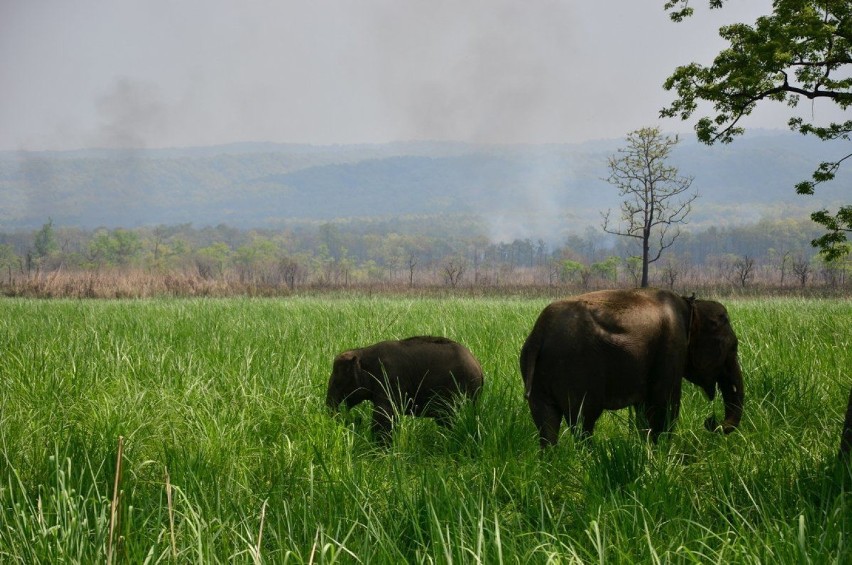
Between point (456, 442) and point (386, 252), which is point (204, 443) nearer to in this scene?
point (456, 442)

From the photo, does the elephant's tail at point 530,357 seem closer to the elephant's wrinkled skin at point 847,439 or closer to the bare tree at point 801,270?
the elephant's wrinkled skin at point 847,439

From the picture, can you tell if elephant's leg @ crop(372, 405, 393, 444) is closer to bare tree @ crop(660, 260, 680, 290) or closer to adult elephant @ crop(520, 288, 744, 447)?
adult elephant @ crop(520, 288, 744, 447)

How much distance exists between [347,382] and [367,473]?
151 cm

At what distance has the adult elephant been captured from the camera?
13.4 ft

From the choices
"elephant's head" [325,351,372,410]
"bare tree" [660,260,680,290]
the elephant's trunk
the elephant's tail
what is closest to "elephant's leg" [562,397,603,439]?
the elephant's tail

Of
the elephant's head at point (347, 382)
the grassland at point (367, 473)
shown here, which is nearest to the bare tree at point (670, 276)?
the grassland at point (367, 473)

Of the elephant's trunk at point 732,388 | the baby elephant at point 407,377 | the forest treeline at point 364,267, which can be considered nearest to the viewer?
the elephant's trunk at point 732,388

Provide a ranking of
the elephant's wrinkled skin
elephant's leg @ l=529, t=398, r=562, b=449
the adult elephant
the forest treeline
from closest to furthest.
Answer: the elephant's wrinkled skin
the adult elephant
elephant's leg @ l=529, t=398, r=562, b=449
the forest treeline

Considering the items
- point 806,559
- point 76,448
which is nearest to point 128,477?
point 76,448

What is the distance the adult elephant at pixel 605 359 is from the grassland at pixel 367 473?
213 millimetres

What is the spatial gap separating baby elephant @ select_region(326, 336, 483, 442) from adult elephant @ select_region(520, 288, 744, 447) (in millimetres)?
953

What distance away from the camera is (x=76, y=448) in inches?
140

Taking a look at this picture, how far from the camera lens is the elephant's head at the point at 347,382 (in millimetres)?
5078

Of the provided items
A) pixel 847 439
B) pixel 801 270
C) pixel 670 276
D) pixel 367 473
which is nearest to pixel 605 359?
pixel 847 439
